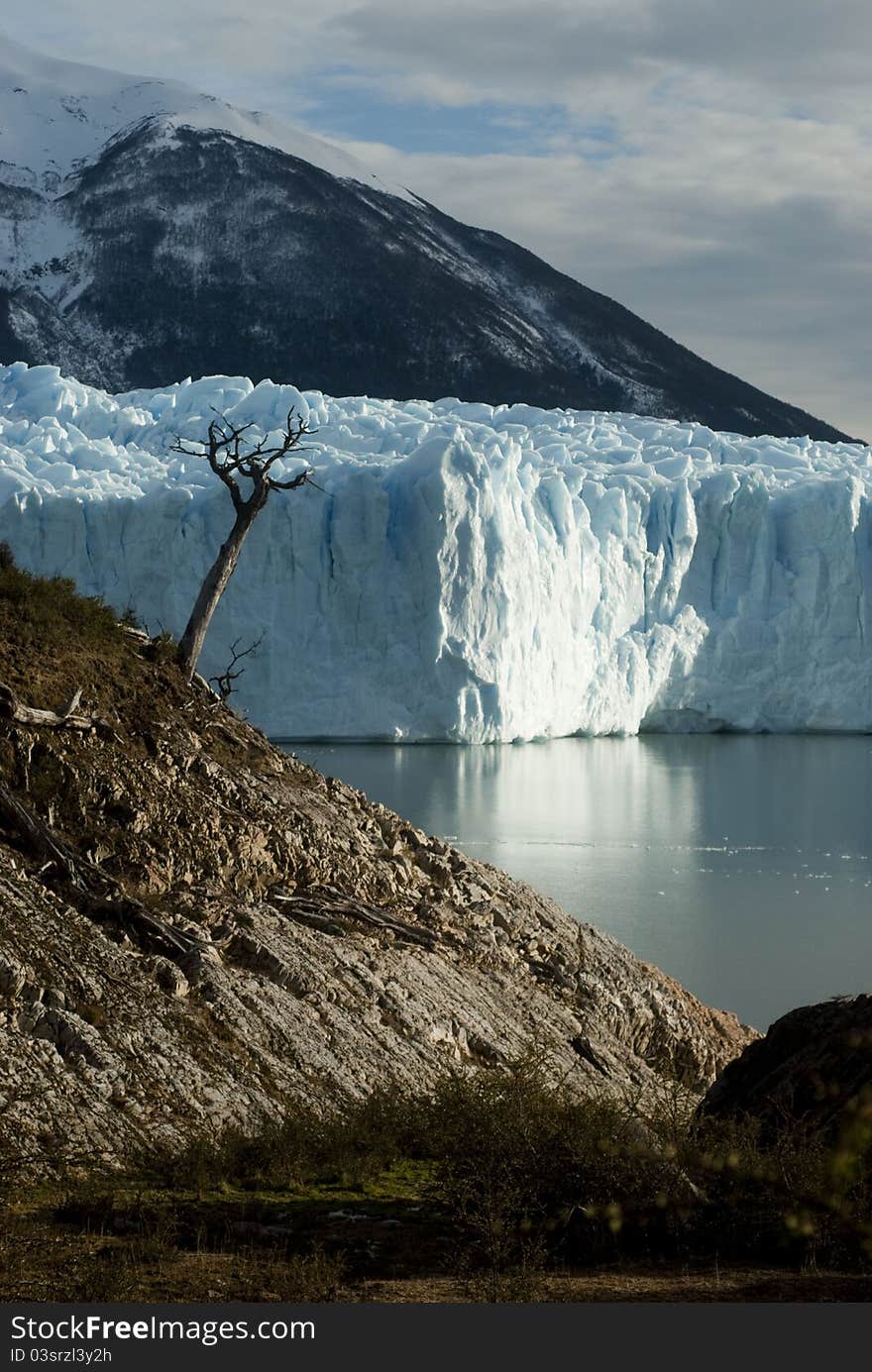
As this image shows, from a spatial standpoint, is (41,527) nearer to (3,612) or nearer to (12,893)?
(3,612)

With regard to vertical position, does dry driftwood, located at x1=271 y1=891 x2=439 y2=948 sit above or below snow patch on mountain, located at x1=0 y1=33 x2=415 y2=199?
below

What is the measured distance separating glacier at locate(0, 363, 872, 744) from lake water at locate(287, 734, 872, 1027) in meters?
0.95

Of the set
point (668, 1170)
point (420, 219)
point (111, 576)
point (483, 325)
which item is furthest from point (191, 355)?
point (668, 1170)

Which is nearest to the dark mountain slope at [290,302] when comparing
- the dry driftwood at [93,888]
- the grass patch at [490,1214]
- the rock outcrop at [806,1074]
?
the dry driftwood at [93,888]

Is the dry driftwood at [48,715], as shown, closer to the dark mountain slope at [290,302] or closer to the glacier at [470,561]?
the glacier at [470,561]

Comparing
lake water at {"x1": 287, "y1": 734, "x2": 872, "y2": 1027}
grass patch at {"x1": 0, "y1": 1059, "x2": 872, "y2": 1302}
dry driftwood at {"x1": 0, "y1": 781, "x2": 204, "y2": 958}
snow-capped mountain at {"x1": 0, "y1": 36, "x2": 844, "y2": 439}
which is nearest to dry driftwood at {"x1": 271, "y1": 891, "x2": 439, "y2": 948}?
dry driftwood at {"x1": 0, "y1": 781, "x2": 204, "y2": 958}

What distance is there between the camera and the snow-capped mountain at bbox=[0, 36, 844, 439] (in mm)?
61812

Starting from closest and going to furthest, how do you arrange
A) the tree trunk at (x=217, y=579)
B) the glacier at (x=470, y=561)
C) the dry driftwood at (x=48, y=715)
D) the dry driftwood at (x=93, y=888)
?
1. the dry driftwood at (x=93, y=888)
2. the dry driftwood at (x=48, y=715)
3. the tree trunk at (x=217, y=579)
4. the glacier at (x=470, y=561)

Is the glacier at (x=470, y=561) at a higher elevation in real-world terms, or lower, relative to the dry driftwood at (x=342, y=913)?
higher

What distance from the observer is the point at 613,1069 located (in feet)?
22.6

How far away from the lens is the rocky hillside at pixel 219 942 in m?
5.21

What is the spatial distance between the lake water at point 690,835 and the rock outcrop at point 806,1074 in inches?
181

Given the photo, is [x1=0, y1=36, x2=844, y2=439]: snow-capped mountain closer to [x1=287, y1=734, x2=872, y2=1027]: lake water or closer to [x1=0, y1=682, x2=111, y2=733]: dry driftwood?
[x1=287, y1=734, x2=872, y2=1027]: lake water

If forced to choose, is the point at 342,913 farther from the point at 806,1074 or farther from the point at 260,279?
the point at 260,279
